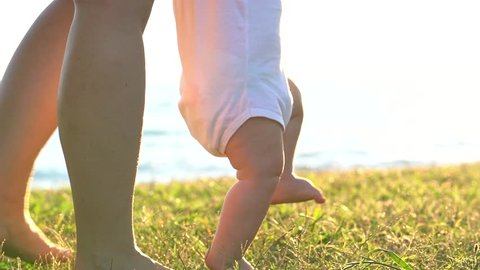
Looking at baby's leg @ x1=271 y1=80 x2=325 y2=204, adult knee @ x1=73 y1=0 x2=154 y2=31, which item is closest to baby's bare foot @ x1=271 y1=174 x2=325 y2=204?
baby's leg @ x1=271 y1=80 x2=325 y2=204

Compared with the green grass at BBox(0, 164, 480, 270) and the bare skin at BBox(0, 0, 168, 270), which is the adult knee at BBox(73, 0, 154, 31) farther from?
the green grass at BBox(0, 164, 480, 270)

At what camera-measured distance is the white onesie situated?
87.1 inches

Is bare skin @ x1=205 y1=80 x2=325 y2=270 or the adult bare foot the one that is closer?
the adult bare foot

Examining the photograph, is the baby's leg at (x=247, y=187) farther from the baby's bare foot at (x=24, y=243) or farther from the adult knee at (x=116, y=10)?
the baby's bare foot at (x=24, y=243)

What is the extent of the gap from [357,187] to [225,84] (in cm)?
323

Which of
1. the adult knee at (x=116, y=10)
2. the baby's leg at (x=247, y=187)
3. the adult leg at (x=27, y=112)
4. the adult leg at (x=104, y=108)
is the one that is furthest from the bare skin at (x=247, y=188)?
the adult leg at (x=27, y=112)

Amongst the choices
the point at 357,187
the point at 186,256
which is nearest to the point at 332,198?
the point at 357,187

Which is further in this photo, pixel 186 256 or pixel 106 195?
pixel 186 256

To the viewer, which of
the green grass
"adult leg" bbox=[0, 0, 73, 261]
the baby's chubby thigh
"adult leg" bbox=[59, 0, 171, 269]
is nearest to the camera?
"adult leg" bbox=[59, 0, 171, 269]

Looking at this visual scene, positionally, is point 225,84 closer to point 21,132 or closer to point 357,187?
point 21,132

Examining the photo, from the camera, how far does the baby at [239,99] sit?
7.24ft

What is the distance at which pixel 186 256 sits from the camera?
2492 mm

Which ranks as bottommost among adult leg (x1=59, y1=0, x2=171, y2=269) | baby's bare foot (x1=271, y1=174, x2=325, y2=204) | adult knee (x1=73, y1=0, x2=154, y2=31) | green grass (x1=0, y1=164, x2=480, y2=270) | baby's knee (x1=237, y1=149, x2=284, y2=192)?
green grass (x1=0, y1=164, x2=480, y2=270)

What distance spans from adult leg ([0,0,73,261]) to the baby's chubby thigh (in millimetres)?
617
